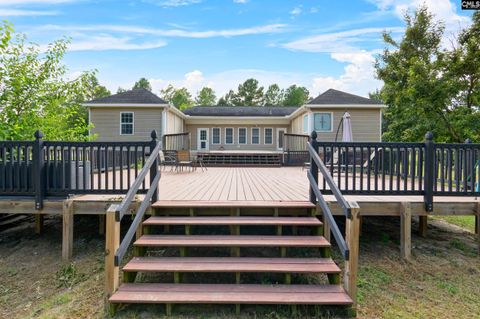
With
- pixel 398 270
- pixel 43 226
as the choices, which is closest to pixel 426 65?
pixel 398 270

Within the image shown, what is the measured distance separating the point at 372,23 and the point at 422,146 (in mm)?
17767

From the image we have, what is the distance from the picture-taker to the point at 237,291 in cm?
283

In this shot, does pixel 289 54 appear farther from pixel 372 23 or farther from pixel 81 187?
pixel 81 187

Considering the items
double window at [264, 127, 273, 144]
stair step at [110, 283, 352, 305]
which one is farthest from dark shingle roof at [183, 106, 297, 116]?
stair step at [110, 283, 352, 305]

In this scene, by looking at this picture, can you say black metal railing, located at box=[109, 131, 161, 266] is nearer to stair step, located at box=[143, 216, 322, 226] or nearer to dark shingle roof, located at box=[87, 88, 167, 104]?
stair step, located at box=[143, 216, 322, 226]

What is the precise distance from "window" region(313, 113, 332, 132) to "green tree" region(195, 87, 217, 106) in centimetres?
3737

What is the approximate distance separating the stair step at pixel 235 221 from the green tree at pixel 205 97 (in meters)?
48.2

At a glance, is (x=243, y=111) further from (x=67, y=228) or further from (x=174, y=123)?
(x=67, y=228)

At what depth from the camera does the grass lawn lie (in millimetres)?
2799

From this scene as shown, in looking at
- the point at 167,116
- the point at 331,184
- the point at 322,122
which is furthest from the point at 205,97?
the point at 331,184

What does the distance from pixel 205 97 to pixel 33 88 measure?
4656 centimetres

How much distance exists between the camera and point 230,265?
3.06 m

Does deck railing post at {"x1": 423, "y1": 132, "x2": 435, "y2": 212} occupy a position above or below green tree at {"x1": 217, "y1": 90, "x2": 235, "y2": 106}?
below

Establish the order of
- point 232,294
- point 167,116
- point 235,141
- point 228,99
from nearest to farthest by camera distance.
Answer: point 232,294 → point 167,116 → point 235,141 → point 228,99
